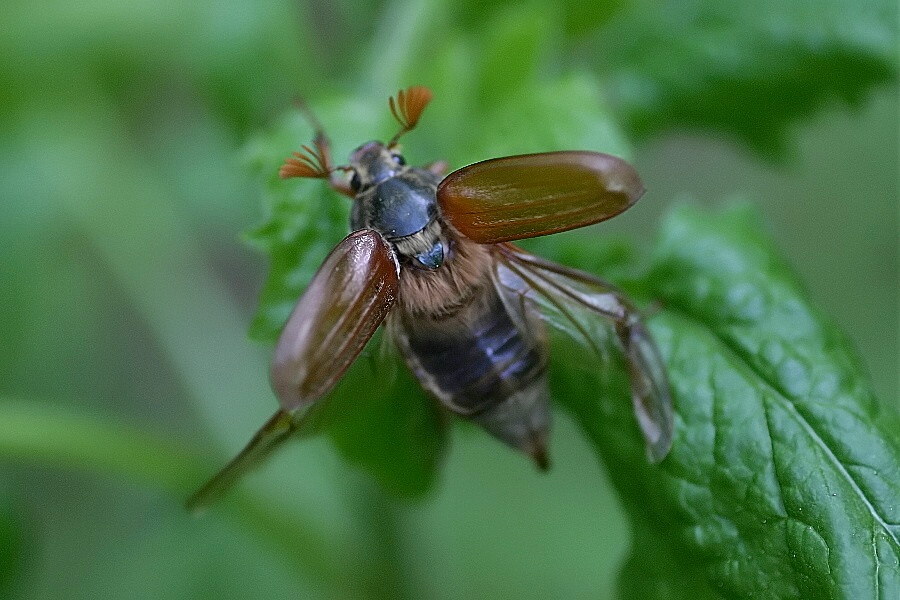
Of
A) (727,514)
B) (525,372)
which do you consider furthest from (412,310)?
(727,514)

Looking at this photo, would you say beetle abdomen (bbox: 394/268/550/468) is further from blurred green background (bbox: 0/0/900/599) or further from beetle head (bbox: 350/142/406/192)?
blurred green background (bbox: 0/0/900/599)

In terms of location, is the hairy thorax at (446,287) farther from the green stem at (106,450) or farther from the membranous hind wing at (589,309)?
the green stem at (106,450)

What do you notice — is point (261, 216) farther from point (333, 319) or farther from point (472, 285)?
point (333, 319)

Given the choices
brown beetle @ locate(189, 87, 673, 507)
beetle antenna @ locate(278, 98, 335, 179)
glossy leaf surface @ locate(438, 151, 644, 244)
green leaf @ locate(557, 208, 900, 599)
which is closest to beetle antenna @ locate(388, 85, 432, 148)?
brown beetle @ locate(189, 87, 673, 507)

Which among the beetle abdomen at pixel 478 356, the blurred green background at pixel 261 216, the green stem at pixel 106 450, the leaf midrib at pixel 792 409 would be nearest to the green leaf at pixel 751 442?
the leaf midrib at pixel 792 409

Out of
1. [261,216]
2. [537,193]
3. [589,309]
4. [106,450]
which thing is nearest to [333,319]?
[537,193]

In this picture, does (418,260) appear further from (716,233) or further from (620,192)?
(716,233)
